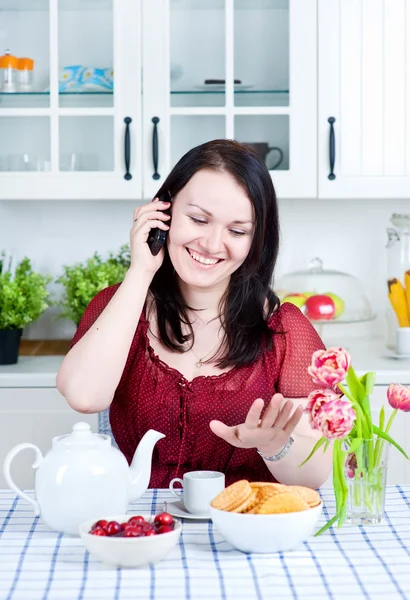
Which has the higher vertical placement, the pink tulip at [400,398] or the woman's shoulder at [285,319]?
the woman's shoulder at [285,319]

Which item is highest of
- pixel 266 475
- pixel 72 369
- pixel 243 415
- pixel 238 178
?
pixel 238 178

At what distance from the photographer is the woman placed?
163 cm

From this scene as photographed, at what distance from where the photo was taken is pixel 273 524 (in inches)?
44.5

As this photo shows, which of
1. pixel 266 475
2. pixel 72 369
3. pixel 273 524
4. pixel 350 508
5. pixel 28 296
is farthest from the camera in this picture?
pixel 28 296

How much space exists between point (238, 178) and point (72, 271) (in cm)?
121

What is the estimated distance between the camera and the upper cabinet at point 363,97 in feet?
8.85

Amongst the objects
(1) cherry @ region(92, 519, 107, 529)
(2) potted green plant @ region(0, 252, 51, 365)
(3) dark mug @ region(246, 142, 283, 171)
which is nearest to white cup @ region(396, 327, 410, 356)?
(3) dark mug @ region(246, 142, 283, 171)

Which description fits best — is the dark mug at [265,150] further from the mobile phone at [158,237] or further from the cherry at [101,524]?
the cherry at [101,524]

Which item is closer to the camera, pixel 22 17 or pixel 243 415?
pixel 243 415

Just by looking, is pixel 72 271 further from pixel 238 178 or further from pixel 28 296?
pixel 238 178

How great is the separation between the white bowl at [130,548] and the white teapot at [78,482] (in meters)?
0.11

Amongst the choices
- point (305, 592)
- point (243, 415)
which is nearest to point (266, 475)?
point (243, 415)

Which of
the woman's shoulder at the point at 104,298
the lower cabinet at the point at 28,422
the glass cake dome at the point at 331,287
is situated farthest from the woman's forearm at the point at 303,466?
the glass cake dome at the point at 331,287

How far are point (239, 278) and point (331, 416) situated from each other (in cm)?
69
